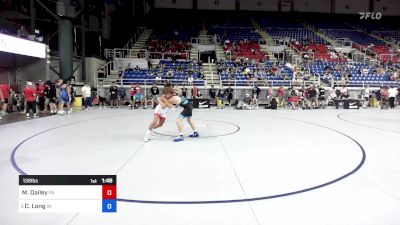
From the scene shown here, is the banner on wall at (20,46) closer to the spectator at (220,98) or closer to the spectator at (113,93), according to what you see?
the spectator at (113,93)

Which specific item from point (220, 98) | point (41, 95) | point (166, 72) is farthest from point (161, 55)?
point (41, 95)

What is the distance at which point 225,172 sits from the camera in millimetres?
5066

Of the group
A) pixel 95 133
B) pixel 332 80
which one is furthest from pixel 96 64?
pixel 332 80

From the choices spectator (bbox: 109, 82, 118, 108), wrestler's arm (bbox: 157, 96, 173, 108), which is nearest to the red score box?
wrestler's arm (bbox: 157, 96, 173, 108)

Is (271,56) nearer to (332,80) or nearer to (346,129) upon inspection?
(332,80)

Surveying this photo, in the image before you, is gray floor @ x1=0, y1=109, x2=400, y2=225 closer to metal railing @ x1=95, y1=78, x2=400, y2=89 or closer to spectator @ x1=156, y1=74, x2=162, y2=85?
spectator @ x1=156, y1=74, x2=162, y2=85

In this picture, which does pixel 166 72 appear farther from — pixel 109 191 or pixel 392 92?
pixel 109 191
